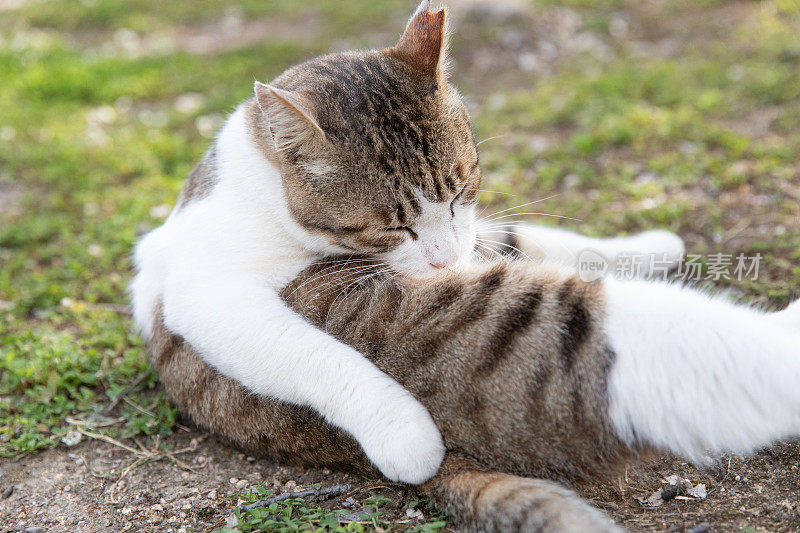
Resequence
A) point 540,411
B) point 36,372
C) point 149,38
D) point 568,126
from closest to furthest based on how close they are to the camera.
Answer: point 540,411 → point 36,372 → point 568,126 → point 149,38

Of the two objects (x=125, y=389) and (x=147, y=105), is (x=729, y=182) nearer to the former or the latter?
(x=125, y=389)

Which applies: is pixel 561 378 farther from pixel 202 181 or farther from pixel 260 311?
pixel 202 181

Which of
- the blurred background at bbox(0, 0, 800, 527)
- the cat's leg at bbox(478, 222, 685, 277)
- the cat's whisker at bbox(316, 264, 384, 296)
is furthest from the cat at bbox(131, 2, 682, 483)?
the blurred background at bbox(0, 0, 800, 527)

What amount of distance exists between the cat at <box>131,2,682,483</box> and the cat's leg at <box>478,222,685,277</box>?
43cm

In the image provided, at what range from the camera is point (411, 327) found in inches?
103

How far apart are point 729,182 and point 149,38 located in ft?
22.6

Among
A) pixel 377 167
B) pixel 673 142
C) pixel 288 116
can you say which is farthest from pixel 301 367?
pixel 673 142

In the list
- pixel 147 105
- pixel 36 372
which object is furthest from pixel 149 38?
pixel 36 372

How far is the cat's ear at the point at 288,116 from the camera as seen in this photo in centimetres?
278

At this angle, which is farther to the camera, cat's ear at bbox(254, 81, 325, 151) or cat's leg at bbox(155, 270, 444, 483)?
cat's ear at bbox(254, 81, 325, 151)

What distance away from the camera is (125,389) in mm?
3688

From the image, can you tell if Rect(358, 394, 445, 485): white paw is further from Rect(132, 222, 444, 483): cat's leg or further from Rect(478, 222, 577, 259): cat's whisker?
Rect(478, 222, 577, 259): cat's whisker

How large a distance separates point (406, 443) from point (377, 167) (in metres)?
1.15

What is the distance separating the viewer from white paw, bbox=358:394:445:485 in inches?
96.7
